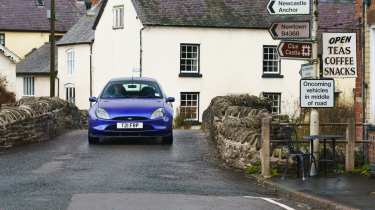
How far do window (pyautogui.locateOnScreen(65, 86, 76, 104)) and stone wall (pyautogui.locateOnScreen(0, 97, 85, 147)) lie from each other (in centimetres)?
2965

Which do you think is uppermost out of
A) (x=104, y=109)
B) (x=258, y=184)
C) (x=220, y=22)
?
(x=220, y=22)

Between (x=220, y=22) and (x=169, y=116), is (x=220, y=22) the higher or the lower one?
the higher one

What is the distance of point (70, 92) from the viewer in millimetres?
56094

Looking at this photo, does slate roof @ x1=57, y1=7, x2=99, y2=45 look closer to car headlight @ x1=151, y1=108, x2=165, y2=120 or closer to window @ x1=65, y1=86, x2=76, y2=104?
window @ x1=65, y1=86, x2=76, y2=104

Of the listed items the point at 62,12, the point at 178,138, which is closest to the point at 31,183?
the point at 178,138

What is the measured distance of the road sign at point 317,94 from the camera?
13805 mm

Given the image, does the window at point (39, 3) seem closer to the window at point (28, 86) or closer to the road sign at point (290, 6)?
the window at point (28, 86)

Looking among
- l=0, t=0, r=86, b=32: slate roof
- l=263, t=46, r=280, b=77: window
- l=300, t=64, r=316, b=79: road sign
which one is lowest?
l=300, t=64, r=316, b=79: road sign

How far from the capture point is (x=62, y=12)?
75.7 metres

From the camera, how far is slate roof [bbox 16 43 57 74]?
209ft

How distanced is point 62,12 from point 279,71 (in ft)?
113

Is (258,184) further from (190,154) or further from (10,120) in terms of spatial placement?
(10,120)

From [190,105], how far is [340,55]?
31.2 m

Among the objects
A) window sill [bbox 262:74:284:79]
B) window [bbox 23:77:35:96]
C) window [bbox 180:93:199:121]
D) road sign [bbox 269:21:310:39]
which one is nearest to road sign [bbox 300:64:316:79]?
road sign [bbox 269:21:310:39]
